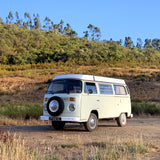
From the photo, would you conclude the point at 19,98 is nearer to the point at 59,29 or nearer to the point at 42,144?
the point at 42,144

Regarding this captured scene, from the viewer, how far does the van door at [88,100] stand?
11834 mm

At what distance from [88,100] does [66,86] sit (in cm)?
113

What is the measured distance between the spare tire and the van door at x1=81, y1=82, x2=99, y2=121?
0.92 metres

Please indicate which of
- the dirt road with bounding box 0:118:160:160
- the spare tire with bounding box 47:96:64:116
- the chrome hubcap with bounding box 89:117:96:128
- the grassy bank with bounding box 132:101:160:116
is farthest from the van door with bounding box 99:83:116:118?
the grassy bank with bounding box 132:101:160:116

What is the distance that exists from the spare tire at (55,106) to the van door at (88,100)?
0.92m

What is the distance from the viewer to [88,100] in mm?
12156

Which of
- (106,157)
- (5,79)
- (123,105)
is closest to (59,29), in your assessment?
(5,79)

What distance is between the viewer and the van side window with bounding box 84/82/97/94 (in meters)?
12.2

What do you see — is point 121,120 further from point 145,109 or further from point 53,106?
point 145,109

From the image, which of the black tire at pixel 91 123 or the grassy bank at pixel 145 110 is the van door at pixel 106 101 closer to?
the black tire at pixel 91 123

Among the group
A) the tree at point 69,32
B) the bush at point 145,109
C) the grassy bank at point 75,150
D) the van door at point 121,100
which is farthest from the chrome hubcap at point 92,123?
the tree at point 69,32

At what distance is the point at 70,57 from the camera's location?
62438 mm

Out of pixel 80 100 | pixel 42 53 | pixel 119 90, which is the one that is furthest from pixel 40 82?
pixel 80 100

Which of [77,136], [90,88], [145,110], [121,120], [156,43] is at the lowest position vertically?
[77,136]
